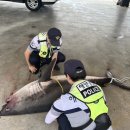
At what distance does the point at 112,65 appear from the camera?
19.1 feet

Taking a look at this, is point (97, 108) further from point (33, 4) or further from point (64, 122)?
point (33, 4)

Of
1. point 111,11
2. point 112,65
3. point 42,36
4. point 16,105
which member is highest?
point 42,36

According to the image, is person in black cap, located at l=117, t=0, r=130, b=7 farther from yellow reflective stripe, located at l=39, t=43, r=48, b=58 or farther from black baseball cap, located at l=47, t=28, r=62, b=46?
black baseball cap, located at l=47, t=28, r=62, b=46

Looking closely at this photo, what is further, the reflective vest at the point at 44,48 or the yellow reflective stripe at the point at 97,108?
the reflective vest at the point at 44,48

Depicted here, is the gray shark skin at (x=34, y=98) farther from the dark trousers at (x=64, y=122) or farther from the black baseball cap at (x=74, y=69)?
the black baseball cap at (x=74, y=69)

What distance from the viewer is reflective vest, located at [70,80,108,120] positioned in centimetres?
291

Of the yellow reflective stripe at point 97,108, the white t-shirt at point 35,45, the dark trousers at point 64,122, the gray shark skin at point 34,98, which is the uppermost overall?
the yellow reflective stripe at point 97,108

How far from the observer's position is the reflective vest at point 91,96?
2908 millimetres

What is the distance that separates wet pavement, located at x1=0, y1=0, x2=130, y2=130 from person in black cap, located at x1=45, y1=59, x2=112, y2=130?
880mm

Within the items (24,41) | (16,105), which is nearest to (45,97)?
(16,105)

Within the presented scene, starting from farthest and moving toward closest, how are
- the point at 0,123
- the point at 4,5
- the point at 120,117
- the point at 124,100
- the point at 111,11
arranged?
the point at 111,11
the point at 4,5
the point at 124,100
the point at 120,117
the point at 0,123

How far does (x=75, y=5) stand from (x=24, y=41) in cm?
423

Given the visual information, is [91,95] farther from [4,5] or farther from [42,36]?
[4,5]

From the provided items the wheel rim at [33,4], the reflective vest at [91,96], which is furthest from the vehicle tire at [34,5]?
the reflective vest at [91,96]
